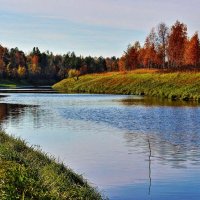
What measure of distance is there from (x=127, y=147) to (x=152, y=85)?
77.3m

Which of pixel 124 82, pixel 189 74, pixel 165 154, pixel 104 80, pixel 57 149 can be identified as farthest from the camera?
pixel 104 80

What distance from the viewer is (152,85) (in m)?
106

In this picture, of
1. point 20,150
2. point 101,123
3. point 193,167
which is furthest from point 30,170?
point 101,123

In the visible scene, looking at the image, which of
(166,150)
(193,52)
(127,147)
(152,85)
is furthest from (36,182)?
(193,52)

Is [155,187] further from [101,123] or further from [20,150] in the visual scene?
[101,123]

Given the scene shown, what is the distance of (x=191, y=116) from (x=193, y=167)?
2683cm

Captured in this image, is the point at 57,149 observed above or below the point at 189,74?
below

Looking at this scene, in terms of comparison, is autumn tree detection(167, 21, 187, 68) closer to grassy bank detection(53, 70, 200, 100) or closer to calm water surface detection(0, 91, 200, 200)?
grassy bank detection(53, 70, 200, 100)

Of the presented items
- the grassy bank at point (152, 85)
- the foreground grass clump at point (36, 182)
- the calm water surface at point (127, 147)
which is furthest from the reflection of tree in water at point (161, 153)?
the grassy bank at point (152, 85)

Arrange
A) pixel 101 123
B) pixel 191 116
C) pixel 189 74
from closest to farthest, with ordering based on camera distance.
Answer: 1. pixel 101 123
2. pixel 191 116
3. pixel 189 74

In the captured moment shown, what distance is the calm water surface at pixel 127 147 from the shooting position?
19.9m

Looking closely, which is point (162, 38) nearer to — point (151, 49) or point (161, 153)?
point (151, 49)

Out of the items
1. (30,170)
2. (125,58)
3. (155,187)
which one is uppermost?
(125,58)

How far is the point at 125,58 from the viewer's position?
173000mm
